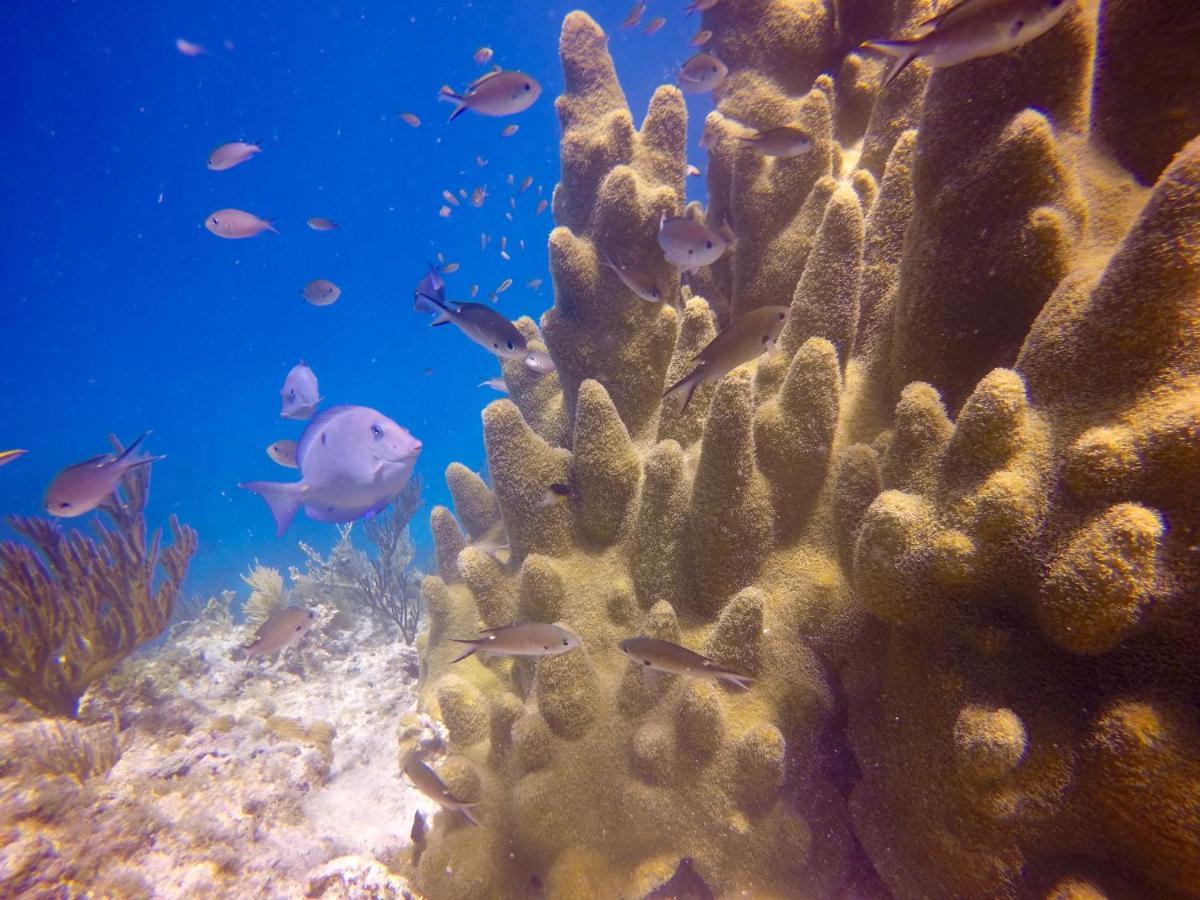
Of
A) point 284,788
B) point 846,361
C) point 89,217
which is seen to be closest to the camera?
point 846,361

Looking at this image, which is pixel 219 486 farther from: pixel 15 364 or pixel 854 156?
pixel 854 156

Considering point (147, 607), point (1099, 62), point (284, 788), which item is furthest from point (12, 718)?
point (1099, 62)

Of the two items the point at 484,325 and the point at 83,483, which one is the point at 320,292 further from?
the point at 484,325

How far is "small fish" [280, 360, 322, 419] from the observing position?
6449 millimetres

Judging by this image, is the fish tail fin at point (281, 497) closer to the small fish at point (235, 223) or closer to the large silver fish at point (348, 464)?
Result: the large silver fish at point (348, 464)

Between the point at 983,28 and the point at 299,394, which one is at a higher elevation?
the point at 299,394

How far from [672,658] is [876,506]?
3.63ft

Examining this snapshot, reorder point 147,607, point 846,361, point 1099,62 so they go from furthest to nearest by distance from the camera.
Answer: point 147,607, point 846,361, point 1099,62

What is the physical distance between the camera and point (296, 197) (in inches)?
1916

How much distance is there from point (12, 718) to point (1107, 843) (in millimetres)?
7830

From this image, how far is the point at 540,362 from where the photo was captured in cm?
512

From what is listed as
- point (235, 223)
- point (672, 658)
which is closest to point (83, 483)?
point (235, 223)

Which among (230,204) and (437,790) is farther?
(230,204)

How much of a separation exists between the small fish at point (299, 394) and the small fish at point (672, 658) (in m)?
5.49
